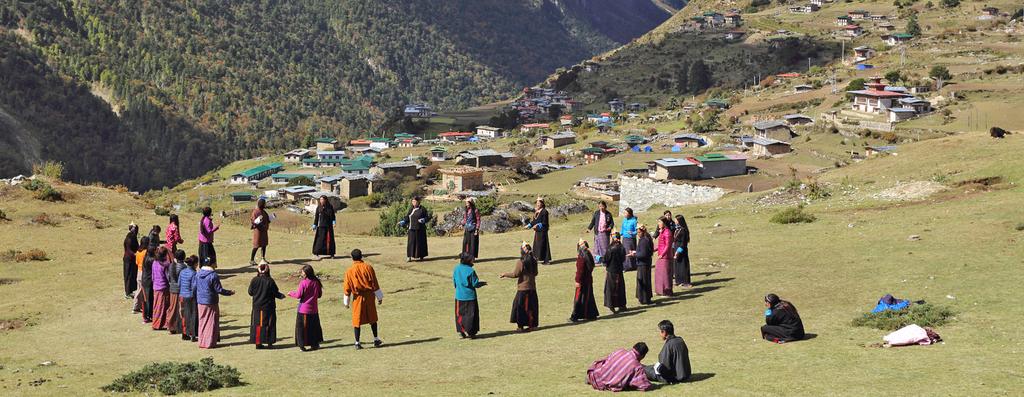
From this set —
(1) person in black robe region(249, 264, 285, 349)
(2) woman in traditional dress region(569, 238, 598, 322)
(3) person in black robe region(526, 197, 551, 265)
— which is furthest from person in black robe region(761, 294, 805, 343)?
(3) person in black robe region(526, 197, 551, 265)

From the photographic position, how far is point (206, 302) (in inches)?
790

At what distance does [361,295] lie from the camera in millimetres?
19688

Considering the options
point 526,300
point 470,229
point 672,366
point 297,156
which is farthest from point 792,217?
point 297,156

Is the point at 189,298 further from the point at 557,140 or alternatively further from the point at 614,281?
the point at 557,140

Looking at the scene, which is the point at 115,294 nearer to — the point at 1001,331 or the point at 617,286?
the point at 617,286

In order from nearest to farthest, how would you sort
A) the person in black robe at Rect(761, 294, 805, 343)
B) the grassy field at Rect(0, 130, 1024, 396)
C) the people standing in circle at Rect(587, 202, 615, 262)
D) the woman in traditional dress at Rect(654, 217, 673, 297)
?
the grassy field at Rect(0, 130, 1024, 396) → the person in black robe at Rect(761, 294, 805, 343) → the woman in traditional dress at Rect(654, 217, 673, 297) → the people standing in circle at Rect(587, 202, 615, 262)

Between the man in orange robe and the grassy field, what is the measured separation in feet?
1.91

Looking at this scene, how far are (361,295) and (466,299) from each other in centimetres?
187

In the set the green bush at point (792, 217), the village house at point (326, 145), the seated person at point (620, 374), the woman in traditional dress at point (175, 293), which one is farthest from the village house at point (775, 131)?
the village house at point (326, 145)

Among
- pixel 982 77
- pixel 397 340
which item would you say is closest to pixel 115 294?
pixel 397 340

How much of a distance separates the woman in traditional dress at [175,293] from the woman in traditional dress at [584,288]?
7447 mm

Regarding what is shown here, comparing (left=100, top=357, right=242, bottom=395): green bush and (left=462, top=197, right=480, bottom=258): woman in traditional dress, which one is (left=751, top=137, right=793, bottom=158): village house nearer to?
(left=462, top=197, right=480, bottom=258): woman in traditional dress

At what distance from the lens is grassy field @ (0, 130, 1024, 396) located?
53.6ft

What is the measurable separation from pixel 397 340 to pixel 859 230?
49.3ft
